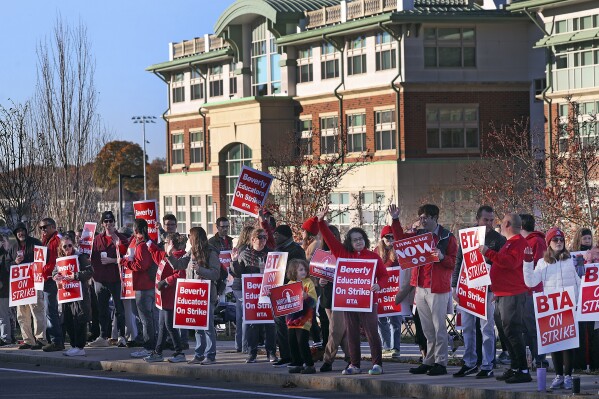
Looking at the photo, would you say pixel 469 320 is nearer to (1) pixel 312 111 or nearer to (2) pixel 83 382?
(2) pixel 83 382

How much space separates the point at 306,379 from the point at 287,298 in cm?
117

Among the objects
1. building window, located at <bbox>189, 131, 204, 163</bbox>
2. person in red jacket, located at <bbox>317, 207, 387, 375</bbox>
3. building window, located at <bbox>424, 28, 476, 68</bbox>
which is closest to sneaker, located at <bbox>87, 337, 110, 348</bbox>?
person in red jacket, located at <bbox>317, 207, 387, 375</bbox>

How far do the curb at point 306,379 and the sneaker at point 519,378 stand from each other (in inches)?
24.7

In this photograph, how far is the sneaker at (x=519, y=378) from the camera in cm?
1559

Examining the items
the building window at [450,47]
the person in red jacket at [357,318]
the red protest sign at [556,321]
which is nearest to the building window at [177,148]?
the building window at [450,47]

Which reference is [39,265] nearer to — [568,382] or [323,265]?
[323,265]

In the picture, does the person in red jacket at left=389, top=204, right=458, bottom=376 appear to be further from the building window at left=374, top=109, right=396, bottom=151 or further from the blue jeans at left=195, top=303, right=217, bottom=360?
the building window at left=374, top=109, right=396, bottom=151

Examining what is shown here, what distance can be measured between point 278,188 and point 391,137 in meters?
5.51

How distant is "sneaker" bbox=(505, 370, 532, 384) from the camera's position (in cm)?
1559

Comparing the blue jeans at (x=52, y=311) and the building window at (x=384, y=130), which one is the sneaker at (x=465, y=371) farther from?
the building window at (x=384, y=130)

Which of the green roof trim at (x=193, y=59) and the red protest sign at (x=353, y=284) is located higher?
the green roof trim at (x=193, y=59)

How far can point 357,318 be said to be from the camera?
57.4 feet

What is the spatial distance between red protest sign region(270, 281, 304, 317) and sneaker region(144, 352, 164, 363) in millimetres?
2683

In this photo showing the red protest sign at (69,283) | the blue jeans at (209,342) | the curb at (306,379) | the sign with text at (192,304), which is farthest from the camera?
the red protest sign at (69,283)
